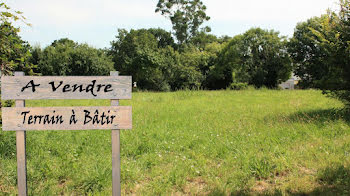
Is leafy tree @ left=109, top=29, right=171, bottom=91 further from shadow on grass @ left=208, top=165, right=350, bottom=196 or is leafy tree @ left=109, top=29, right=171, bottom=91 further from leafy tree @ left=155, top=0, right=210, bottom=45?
shadow on grass @ left=208, top=165, right=350, bottom=196

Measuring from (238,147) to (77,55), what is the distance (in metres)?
27.5

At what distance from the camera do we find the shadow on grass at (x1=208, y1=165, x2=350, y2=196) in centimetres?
344

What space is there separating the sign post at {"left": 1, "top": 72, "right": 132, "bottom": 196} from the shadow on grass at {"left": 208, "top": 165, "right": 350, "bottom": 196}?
169 cm

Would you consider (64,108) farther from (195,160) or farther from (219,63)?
(219,63)

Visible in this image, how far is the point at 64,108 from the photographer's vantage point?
303 centimetres

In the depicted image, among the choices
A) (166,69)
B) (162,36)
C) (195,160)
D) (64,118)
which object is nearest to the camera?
(64,118)

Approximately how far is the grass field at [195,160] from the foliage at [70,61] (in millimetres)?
23700

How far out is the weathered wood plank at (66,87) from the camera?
3.01 meters

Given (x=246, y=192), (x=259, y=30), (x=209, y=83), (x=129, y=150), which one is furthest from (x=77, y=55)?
(x=246, y=192)

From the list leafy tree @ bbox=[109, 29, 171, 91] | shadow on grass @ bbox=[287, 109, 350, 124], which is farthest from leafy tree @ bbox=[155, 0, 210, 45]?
shadow on grass @ bbox=[287, 109, 350, 124]

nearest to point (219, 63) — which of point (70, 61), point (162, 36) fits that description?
point (70, 61)

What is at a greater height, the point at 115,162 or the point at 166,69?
the point at 166,69

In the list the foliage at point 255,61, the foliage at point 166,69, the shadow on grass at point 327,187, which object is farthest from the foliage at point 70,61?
the shadow on grass at point 327,187

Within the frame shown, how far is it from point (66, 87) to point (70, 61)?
2816 centimetres
